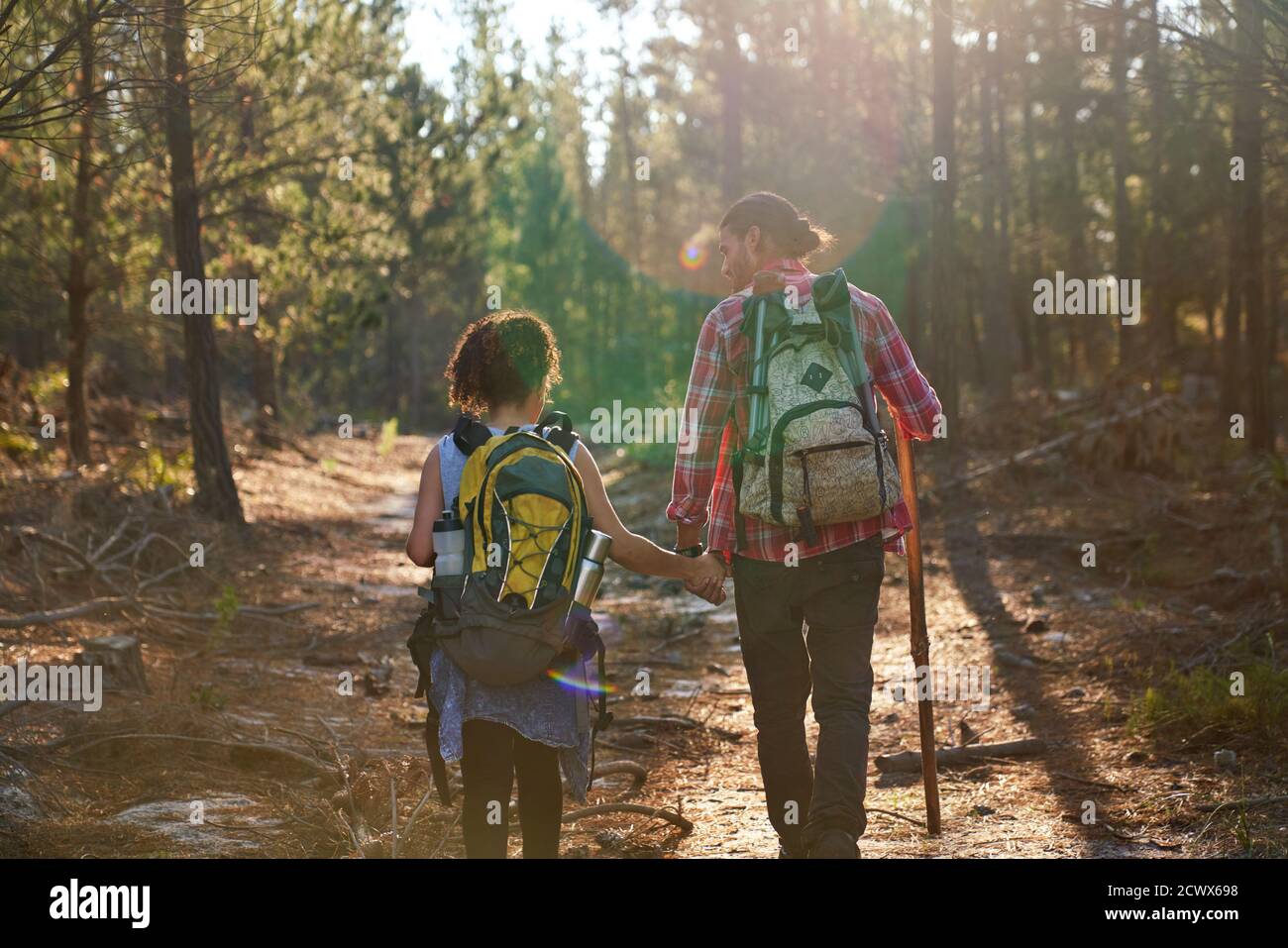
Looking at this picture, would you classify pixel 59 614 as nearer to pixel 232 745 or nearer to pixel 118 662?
pixel 118 662

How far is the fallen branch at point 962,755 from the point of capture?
6.46 metres

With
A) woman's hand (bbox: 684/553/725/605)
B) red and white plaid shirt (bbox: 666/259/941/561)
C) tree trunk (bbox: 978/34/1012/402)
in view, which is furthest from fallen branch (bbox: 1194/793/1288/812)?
tree trunk (bbox: 978/34/1012/402)

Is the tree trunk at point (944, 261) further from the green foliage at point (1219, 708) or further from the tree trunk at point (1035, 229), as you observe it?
the tree trunk at point (1035, 229)

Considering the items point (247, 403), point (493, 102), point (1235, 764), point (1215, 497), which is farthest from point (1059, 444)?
point (247, 403)

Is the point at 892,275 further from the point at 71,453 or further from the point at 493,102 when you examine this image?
the point at 71,453

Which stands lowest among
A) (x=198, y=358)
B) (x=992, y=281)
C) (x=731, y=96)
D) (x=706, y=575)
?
(x=706, y=575)

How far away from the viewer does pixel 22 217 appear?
52.2 feet

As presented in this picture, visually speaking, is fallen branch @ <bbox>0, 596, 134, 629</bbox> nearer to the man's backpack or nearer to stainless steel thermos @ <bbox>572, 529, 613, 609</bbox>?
stainless steel thermos @ <bbox>572, 529, 613, 609</bbox>

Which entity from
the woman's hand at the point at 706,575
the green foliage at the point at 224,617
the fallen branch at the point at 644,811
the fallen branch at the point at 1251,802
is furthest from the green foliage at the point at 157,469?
the fallen branch at the point at 1251,802

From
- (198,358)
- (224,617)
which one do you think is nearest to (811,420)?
(224,617)

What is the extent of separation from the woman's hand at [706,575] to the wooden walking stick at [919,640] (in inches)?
35.2

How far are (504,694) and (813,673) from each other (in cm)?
112

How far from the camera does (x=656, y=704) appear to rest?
26.6ft

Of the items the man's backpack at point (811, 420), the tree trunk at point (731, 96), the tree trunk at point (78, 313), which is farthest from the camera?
Answer: the tree trunk at point (731, 96)
